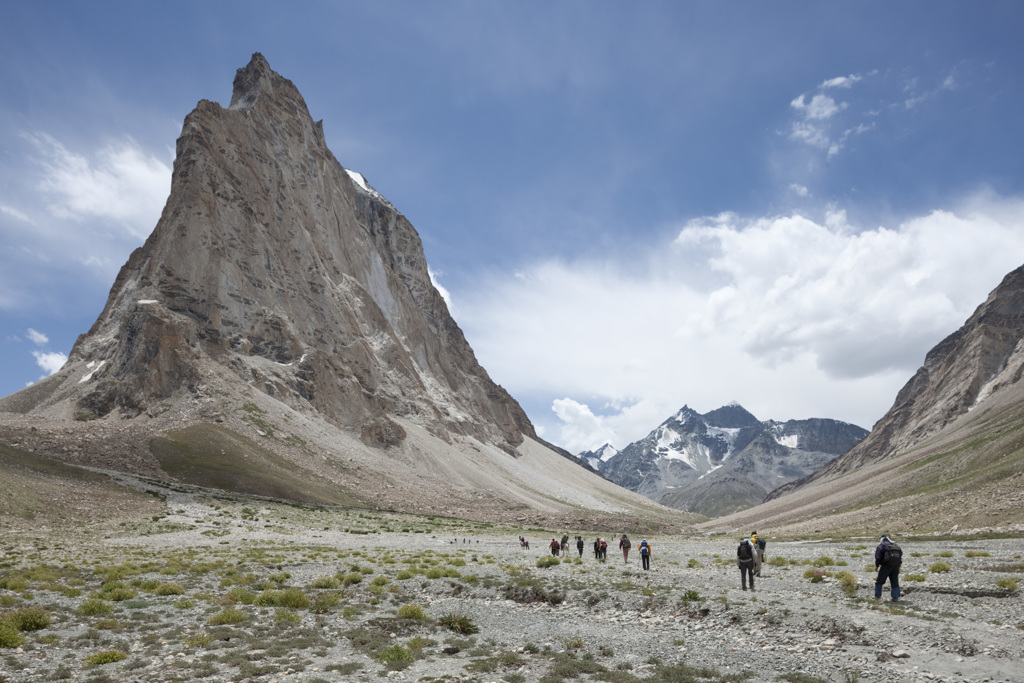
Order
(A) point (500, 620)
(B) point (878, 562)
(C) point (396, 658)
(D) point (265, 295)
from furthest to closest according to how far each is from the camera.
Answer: (D) point (265, 295), (A) point (500, 620), (B) point (878, 562), (C) point (396, 658)

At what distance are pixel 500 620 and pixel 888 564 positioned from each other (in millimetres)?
12340

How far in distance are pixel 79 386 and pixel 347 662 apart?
373 ft

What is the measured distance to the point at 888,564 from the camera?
1673 cm

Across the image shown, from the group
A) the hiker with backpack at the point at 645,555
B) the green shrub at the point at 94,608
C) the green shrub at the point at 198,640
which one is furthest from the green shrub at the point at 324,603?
the hiker with backpack at the point at 645,555

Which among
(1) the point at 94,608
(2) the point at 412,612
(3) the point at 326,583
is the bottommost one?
(3) the point at 326,583

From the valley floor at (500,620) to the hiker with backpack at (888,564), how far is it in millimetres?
594

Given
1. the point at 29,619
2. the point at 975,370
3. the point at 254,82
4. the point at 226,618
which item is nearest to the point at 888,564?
the point at 226,618

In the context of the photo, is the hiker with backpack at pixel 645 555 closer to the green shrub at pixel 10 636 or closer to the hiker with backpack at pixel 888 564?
the hiker with backpack at pixel 888 564

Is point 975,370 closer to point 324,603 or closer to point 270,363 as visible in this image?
point 270,363

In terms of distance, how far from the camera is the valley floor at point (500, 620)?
13188mm

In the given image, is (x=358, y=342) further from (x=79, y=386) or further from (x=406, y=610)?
(x=406, y=610)

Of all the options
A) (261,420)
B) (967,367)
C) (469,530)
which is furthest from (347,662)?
(967,367)

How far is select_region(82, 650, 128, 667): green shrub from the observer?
13.9m

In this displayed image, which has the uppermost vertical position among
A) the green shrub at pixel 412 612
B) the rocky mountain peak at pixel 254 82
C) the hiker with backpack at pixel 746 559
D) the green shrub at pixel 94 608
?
the rocky mountain peak at pixel 254 82
